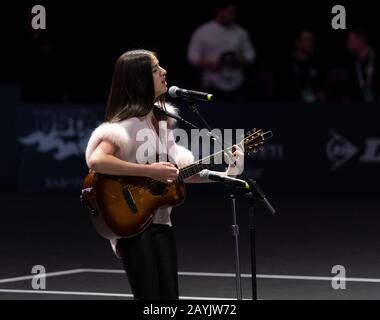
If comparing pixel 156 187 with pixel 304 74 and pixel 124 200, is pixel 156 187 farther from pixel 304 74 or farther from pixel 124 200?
pixel 304 74

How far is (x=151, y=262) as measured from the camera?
6668mm

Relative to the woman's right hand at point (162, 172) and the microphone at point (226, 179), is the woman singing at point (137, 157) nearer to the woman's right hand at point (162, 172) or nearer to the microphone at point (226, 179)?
the woman's right hand at point (162, 172)

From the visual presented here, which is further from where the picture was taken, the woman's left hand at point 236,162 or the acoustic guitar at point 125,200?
the woman's left hand at point 236,162

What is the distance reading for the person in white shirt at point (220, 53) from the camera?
58.8 feet

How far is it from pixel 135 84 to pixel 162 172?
52cm

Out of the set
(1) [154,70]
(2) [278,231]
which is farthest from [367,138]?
(1) [154,70]

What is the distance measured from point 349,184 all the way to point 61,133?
412 cm

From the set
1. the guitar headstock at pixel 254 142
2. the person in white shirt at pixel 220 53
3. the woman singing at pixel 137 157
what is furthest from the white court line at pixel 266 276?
the person in white shirt at pixel 220 53

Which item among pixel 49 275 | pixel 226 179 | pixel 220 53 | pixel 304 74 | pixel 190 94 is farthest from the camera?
pixel 304 74

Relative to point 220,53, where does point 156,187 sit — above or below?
below

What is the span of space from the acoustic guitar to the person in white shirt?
1124 cm

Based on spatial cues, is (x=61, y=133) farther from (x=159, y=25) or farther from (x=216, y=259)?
(x=216, y=259)

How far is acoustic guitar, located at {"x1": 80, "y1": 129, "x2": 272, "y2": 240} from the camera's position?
6645 mm

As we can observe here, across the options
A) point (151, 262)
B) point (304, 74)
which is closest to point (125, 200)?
point (151, 262)
